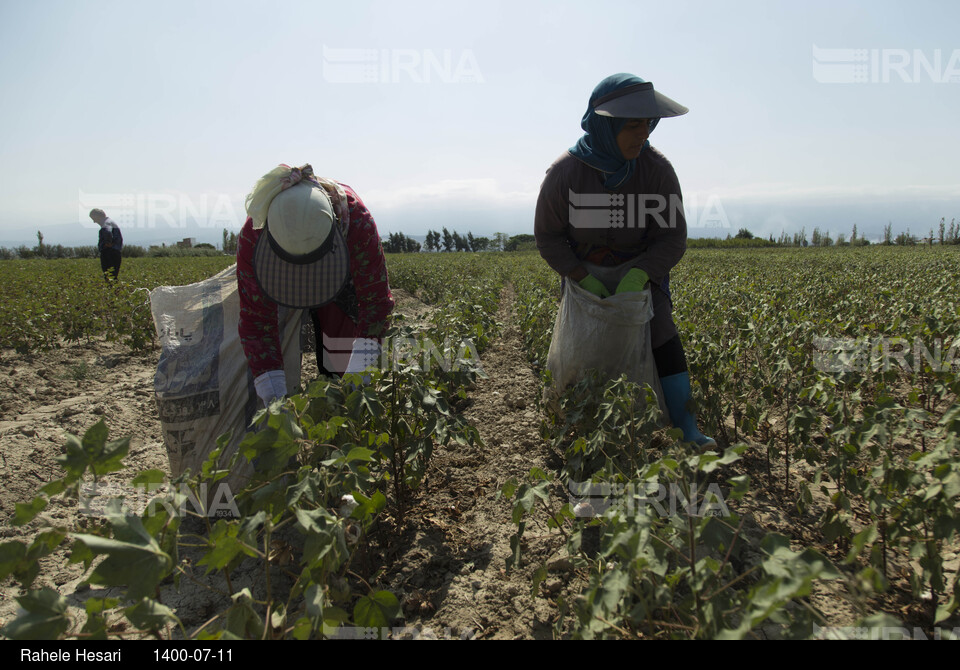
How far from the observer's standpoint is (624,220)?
7.62ft

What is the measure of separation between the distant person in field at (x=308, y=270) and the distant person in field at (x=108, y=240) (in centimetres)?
763

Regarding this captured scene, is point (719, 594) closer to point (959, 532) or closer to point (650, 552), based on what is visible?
point (650, 552)

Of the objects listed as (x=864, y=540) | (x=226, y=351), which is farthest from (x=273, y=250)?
(x=864, y=540)

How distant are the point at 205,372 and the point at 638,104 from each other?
2.09 meters

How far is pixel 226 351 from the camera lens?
226 centimetres

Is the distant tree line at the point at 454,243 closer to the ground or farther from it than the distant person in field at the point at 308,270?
farther from it

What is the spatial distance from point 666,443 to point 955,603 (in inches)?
54.5

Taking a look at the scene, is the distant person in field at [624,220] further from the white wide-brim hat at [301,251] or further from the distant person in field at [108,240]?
the distant person in field at [108,240]

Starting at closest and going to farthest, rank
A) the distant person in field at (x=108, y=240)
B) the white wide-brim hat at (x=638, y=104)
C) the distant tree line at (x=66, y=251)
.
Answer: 1. the white wide-brim hat at (x=638, y=104)
2. the distant person in field at (x=108, y=240)
3. the distant tree line at (x=66, y=251)

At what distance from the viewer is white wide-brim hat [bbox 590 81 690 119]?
6.51ft

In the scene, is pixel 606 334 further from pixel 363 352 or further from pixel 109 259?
pixel 109 259

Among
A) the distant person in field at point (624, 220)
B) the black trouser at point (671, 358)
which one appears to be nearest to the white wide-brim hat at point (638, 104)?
the distant person in field at point (624, 220)

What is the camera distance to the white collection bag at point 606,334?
2.22 meters
